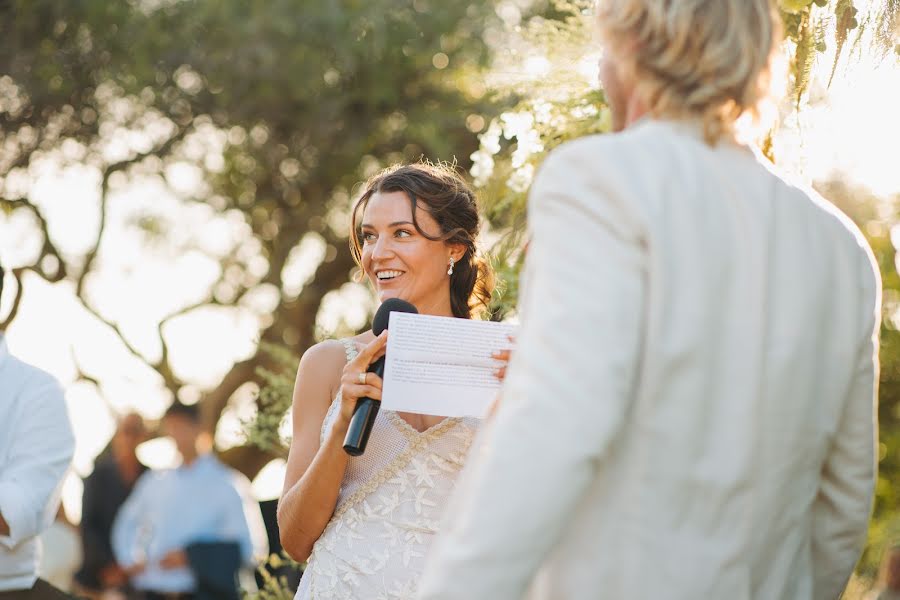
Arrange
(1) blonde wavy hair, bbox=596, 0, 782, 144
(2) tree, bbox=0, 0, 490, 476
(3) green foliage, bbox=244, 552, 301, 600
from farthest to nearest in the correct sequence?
1. (2) tree, bbox=0, 0, 490, 476
2. (3) green foliage, bbox=244, 552, 301, 600
3. (1) blonde wavy hair, bbox=596, 0, 782, 144

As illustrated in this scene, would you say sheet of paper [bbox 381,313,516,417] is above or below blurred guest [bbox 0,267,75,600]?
above

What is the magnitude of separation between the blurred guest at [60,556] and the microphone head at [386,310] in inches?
269

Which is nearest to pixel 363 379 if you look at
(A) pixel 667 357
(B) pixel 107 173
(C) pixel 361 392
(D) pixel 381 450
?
(C) pixel 361 392

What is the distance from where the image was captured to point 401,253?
349 cm

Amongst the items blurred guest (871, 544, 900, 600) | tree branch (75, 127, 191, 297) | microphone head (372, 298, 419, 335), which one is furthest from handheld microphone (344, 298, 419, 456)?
tree branch (75, 127, 191, 297)

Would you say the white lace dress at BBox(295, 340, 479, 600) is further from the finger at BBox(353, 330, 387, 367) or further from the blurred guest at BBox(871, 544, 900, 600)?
the blurred guest at BBox(871, 544, 900, 600)

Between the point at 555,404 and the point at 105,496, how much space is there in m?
8.47

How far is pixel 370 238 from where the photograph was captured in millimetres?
3555

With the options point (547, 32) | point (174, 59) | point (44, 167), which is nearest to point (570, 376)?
point (547, 32)

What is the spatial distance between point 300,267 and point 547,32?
8.36m

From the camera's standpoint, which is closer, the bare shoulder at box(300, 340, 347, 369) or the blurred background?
the bare shoulder at box(300, 340, 347, 369)

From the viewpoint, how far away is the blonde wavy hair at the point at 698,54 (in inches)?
81.4

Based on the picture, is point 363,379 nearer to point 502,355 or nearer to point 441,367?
point 441,367

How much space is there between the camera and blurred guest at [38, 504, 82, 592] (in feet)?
30.8
